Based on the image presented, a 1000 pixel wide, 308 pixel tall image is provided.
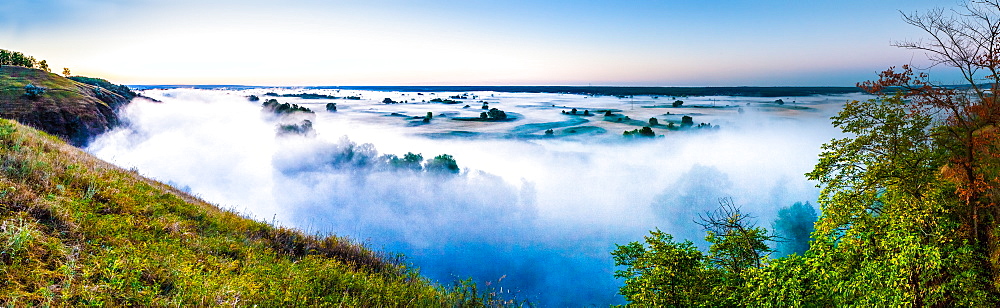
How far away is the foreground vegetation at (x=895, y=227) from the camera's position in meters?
10.3

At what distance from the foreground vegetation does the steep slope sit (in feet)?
191

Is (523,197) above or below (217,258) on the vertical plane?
below

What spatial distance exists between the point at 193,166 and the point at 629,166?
488 feet

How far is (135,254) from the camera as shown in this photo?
25.1 feet

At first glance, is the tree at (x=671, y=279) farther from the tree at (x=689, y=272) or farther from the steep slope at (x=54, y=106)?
the steep slope at (x=54, y=106)

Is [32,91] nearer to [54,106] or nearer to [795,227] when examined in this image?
[54,106]

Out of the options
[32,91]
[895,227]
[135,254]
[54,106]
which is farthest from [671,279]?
[32,91]

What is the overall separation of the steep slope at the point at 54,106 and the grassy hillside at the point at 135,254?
43.4 meters

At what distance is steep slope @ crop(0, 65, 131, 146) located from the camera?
137ft

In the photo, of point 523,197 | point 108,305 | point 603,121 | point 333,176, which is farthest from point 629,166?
point 108,305

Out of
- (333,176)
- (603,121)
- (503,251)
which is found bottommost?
(503,251)

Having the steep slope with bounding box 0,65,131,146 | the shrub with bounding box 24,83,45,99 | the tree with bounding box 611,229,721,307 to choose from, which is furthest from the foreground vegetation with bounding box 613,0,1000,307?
the shrub with bounding box 24,83,45,99

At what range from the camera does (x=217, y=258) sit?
9438 millimetres

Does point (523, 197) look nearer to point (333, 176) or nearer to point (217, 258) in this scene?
point (333, 176)
